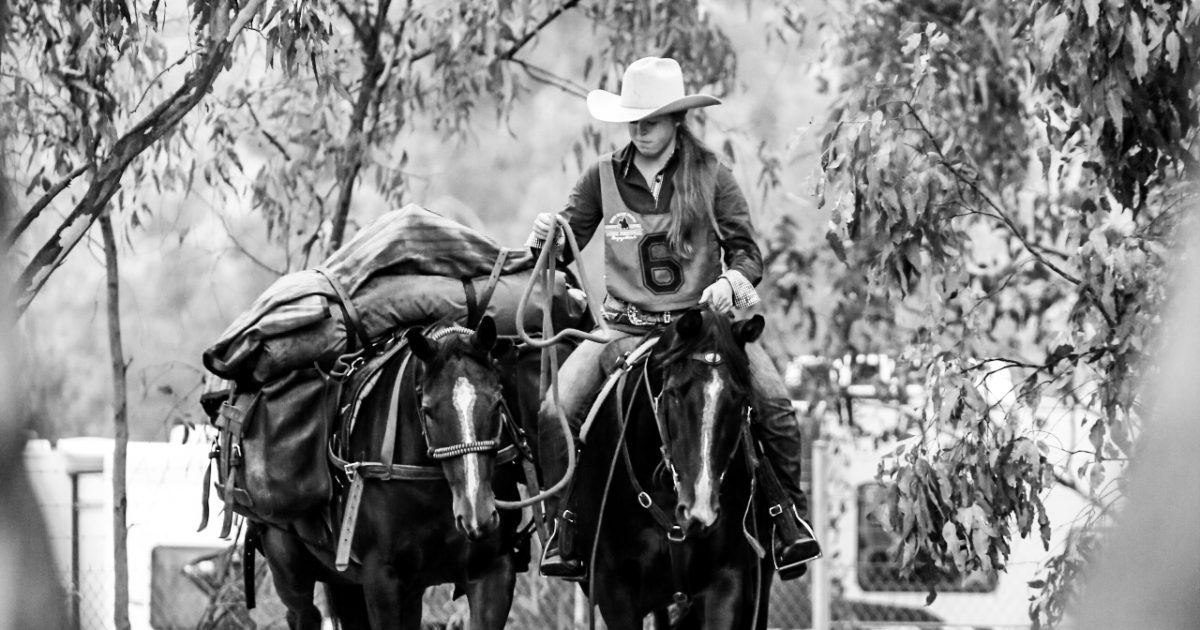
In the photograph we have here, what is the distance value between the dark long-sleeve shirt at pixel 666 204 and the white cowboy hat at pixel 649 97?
202 millimetres

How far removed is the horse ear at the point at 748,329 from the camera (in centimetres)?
648

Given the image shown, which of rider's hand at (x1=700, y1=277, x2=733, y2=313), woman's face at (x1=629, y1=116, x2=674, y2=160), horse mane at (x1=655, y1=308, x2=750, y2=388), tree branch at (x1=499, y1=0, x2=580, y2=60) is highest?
tree branch at (x1=499, y1=0, x2=580, y2=60)

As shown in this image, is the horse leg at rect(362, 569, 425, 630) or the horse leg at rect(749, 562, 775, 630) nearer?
the horse leg at rect(749, 562, 775, 630)

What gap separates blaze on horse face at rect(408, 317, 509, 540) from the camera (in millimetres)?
6977

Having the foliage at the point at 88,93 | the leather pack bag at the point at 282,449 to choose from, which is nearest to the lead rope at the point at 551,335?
the leather pack bag at the point at 282,449

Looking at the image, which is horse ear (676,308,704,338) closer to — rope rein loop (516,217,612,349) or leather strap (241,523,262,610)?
rope rein loop (516,217,612,349)

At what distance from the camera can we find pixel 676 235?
710cm

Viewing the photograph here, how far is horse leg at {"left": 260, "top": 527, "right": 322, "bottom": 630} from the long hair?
2640mm

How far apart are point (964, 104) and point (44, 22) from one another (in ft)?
21.2

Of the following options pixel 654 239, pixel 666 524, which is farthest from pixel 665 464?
pixel 654 239

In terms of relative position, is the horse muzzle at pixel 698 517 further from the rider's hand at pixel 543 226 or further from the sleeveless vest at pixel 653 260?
the rider's hand at pixel 543 226

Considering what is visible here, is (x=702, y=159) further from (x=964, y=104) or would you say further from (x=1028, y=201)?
(x=1028, y=201)

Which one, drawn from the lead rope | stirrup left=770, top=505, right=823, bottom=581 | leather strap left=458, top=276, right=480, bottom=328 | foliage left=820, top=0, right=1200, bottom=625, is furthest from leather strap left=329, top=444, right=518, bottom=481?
foliage left=820, top=0, right=1200, bottom=625

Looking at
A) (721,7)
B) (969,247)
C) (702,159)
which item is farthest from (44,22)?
(721,7)
